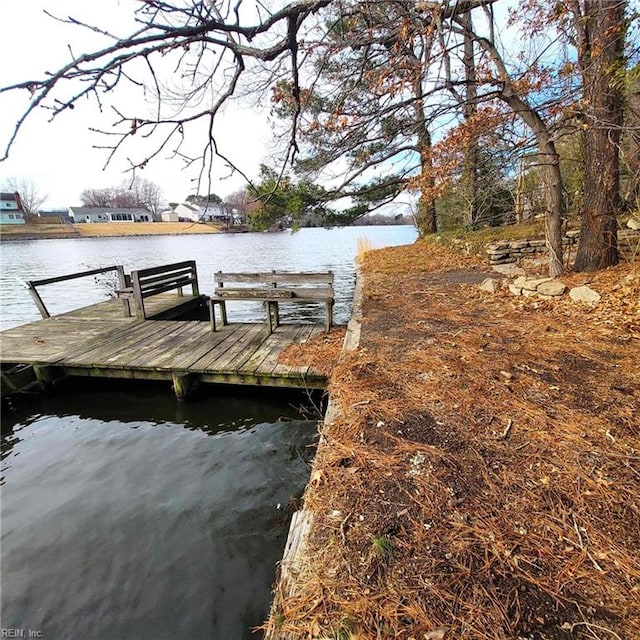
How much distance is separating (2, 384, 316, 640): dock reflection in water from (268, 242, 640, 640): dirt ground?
43.5 inches

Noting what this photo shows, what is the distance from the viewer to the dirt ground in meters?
1.35

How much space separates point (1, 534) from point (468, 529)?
3.69 metres

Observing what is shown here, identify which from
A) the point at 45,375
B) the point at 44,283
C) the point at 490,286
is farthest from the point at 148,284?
the point at 490,286

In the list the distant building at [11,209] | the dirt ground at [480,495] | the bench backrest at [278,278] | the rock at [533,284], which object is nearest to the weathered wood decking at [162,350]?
the bench backrest at [278,278]

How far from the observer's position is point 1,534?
3.06 m

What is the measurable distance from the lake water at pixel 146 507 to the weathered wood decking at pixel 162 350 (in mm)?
441

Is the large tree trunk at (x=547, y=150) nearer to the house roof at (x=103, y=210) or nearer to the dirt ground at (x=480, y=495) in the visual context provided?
the dirt ground at (x=480, y=495)

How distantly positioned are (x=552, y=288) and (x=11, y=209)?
251ft

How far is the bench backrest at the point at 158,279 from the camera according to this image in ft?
23.2

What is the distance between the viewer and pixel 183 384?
5.07m

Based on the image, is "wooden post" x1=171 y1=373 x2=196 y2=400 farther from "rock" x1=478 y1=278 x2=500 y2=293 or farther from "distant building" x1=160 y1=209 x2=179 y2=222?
"distant building" x1=160 y1=209 x2=179 y2=222

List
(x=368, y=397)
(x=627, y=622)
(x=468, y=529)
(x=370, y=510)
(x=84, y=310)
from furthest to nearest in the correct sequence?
(x=84, y=310), (x=368, y=397), (x=370, y=510), (x=468, y=529), (x=627, y=622)

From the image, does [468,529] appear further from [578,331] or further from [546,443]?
[578,331]

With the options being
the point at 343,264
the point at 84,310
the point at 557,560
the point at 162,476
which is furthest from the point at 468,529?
the point at 343,264
